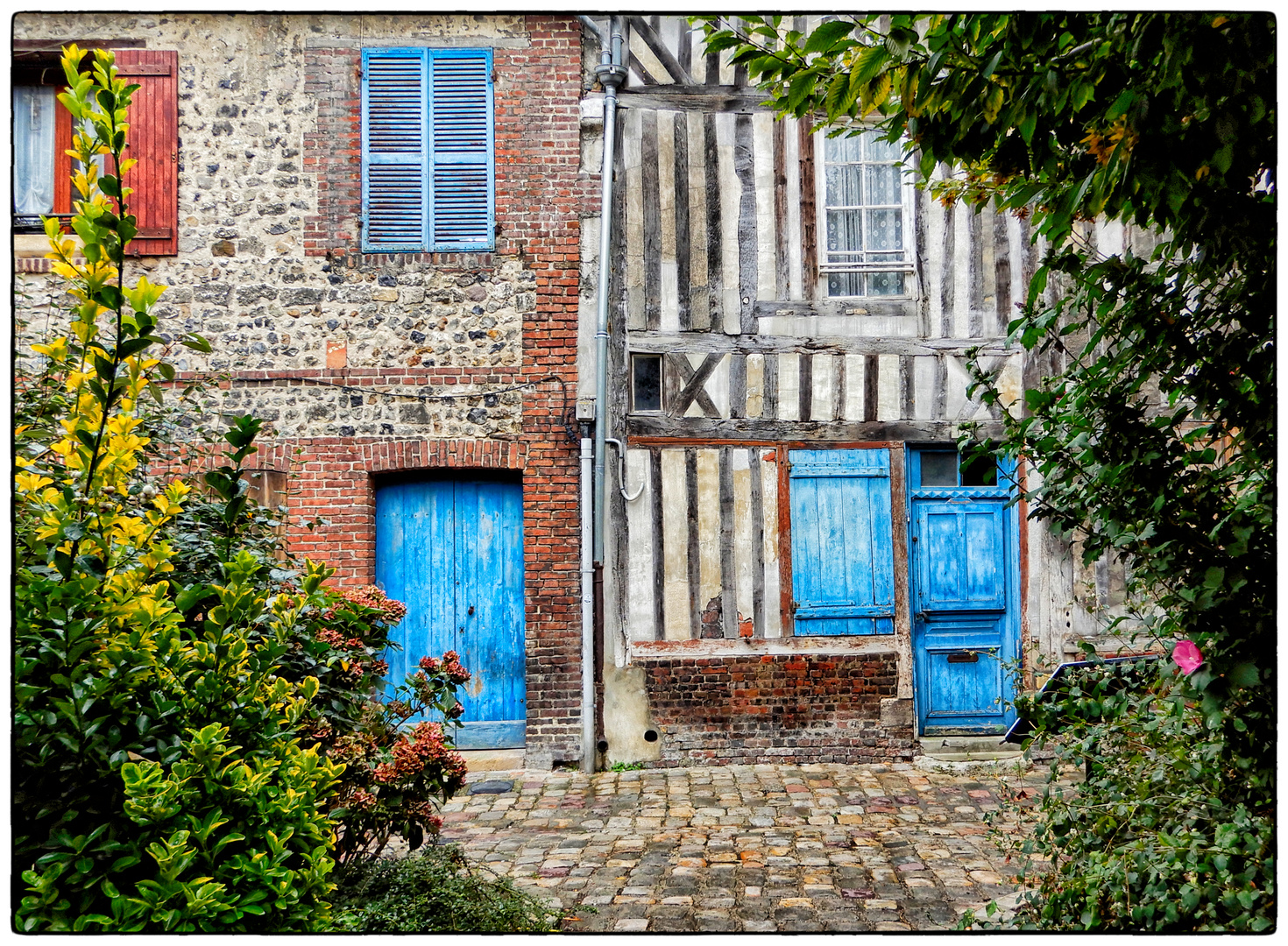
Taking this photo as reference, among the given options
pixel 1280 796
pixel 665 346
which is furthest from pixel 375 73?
pixel 1280 796

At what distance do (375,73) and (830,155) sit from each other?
3.25m

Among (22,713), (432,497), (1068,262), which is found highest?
(1068,262)

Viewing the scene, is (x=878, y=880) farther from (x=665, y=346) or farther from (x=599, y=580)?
(x=665, y=346)

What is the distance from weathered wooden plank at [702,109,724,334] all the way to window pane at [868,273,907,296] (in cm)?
108

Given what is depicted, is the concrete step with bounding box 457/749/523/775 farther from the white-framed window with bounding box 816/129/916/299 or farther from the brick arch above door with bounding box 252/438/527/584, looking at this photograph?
the white-framed window with bounding box 816/129/916/299

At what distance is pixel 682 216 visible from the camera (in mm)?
6496

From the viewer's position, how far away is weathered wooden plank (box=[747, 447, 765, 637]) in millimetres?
6434

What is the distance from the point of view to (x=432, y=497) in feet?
21.6

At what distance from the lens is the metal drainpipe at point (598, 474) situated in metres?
6.30

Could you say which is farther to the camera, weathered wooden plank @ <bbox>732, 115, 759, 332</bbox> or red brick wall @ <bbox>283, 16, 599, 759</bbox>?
weathered wooden plank @ <bbox>732, 115, 759, 332</bbox>

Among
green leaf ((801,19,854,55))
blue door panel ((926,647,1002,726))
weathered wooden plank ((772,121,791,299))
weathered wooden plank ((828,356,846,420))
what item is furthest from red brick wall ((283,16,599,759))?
green leaf ((801,19,854,55))

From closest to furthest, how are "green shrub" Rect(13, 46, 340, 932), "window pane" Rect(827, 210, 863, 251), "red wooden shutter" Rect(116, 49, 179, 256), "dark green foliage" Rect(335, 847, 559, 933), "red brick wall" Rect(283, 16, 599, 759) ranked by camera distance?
"green shrub" Rect(13, 46, 340, 932)
"dark green foliage" Rect(335, 847, 559, 933)
"red wooden shutter" Rect(116, 49, 179, 256)
"red brick wall" Rect(283, 16, 599, 759)
"window pane" Rect(827, 210, 863, 251)

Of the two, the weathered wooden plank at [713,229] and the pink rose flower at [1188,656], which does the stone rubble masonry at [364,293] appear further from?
the pink rose flower at [1188,656]

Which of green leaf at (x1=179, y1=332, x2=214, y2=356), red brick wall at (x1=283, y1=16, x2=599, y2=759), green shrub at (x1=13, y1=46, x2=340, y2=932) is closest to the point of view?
green shrub at (x1=13, y1=46, x2=340, y2=932)
